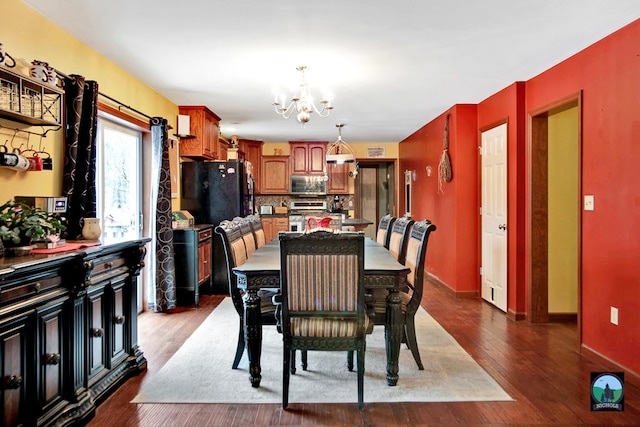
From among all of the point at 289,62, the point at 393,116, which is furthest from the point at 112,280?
the point at 393,116

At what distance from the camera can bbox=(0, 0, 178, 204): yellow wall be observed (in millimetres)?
2473

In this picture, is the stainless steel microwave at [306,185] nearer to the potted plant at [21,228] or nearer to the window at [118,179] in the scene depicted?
the window at [118,179]

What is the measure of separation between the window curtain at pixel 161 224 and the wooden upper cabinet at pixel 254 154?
3.92 metres

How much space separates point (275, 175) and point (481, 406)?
6738 millimetres

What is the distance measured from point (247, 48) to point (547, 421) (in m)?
3.14

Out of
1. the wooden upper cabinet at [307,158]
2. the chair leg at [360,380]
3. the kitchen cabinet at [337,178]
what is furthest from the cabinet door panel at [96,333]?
the kitchen cabinet at [337,178]

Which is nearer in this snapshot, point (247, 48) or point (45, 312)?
point (45, 312)

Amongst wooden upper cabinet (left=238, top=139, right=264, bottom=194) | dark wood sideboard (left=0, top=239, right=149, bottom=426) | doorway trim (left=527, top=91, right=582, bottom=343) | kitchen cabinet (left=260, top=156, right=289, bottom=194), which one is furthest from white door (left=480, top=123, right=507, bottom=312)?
wooden upper cabinet (left=238, top=139, right=264, bottom=194)

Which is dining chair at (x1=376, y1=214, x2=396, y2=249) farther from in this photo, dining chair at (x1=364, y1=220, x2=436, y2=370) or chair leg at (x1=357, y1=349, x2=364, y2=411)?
chair leg at (x1=357, y1=349, x2=364, y2=411)

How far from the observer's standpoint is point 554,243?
13.8 feet

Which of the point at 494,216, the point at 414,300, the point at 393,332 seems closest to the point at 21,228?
the point at 393,332

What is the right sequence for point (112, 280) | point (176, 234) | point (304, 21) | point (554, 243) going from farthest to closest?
point (176, 234)
point (554, 243)
point (304, 21)
point (112, 280)

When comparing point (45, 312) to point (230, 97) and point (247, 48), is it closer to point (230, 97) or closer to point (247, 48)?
point (247, 48)

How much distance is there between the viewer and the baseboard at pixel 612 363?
109 inches
